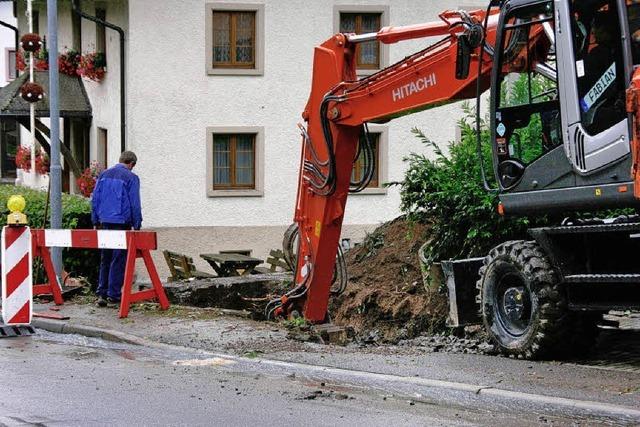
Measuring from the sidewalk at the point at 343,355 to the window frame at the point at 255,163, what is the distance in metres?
11.8

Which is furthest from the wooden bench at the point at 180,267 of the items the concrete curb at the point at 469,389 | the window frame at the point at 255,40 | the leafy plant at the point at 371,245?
the concrete curb at the point at 469,389

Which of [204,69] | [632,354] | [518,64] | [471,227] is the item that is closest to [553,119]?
[518,64]

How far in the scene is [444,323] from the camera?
1542 centimetres

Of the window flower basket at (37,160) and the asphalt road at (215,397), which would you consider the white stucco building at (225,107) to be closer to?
the window flower basket at (37,160)

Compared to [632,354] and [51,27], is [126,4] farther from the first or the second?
[632,354]

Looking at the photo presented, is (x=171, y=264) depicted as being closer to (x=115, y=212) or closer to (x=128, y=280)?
→ (x=115, y=212)

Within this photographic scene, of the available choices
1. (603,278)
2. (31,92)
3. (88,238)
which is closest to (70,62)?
(31,92)

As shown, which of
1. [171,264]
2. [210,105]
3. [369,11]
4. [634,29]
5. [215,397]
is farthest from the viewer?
[369,11]

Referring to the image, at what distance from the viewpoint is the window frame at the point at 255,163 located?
2872 cm

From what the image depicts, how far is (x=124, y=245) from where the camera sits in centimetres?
1562

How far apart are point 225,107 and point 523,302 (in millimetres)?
17173

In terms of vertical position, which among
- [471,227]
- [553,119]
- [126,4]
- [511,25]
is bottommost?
[471,227]

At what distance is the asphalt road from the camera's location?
9078mm

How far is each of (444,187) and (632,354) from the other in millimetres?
4172
